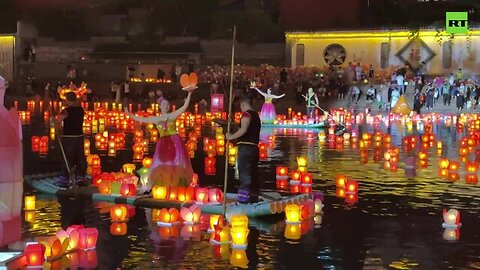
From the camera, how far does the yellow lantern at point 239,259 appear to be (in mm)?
9602

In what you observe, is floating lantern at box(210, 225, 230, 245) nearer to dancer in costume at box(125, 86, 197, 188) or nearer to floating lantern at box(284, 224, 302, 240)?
floating lantern at box(284, 224, 302, 240)

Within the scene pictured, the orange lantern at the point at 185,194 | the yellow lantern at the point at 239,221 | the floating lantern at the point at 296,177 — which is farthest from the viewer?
the floating lantern at the point at 296,177

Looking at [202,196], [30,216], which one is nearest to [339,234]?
[202,196]

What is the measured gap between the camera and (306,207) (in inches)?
492

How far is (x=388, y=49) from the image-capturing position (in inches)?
2000

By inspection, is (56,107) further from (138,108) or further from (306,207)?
(306,207)

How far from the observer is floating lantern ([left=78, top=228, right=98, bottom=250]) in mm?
10259

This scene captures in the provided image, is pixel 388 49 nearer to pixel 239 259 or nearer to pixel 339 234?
pixel 339 234

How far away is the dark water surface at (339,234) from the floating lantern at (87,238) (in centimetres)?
16

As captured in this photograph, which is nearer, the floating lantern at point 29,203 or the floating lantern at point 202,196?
the floating lantern at point 202,196

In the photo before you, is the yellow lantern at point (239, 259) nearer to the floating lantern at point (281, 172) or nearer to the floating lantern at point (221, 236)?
the floating lantern at point (221, 236)

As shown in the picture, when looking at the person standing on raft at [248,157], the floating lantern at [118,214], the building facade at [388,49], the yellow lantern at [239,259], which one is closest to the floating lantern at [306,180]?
the person standing on raft at [248,157]

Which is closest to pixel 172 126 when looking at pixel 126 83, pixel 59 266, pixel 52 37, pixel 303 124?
pixel 59 266

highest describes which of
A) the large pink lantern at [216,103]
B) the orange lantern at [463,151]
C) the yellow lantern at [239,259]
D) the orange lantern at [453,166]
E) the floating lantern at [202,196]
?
the large pink lantern at [216,103]
